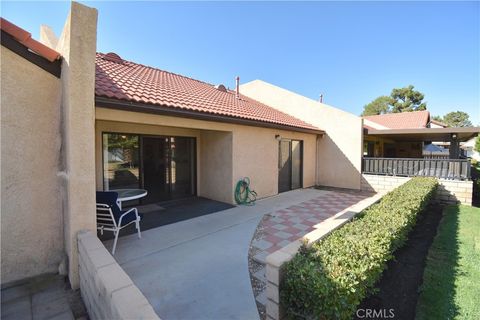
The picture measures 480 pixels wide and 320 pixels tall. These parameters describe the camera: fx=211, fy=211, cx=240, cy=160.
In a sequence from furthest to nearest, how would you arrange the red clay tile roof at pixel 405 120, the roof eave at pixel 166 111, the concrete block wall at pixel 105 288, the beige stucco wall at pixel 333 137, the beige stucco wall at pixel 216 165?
the red clay tile roof at pixel 405 120, the beige stucco wall at pixel 333 137, the beige stucco wall at pixel 216 165, the roof eave at pixel 166 111, the concrete block wall at pixel 105 288

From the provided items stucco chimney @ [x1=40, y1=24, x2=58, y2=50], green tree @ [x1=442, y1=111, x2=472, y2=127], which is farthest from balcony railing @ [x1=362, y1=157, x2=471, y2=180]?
green tree @ [x1=442, y1=111, x2=472, y2=127]

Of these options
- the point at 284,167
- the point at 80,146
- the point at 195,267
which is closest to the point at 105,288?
the point at 195,267

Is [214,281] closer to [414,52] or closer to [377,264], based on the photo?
[377,264]

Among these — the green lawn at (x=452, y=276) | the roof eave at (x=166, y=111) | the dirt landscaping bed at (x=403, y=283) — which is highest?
the roof eave at (x=166, y=111)

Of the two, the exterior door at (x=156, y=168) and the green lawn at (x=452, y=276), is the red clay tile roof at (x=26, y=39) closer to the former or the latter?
the exterior door at (x=156, y=168)

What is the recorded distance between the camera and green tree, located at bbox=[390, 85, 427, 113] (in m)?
38.8

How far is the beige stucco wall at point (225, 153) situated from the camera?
6711 millimetres

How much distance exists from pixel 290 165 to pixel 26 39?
9.65m

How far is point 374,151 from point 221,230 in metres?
16.5

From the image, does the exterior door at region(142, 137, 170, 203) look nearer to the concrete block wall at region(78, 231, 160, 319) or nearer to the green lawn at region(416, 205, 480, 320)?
the concrete block wall at region(78, 231, 160, 319)

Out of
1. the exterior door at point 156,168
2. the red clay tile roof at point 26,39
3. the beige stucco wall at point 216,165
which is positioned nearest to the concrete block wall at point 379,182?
the beige stucco wall at point 216,165

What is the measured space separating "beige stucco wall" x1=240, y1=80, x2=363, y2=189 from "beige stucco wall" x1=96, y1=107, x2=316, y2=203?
3.61 meters

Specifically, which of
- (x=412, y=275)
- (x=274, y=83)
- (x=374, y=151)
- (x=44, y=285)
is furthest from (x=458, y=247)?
(x=374, y=151)

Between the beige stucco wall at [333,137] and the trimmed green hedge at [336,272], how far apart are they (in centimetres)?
832
